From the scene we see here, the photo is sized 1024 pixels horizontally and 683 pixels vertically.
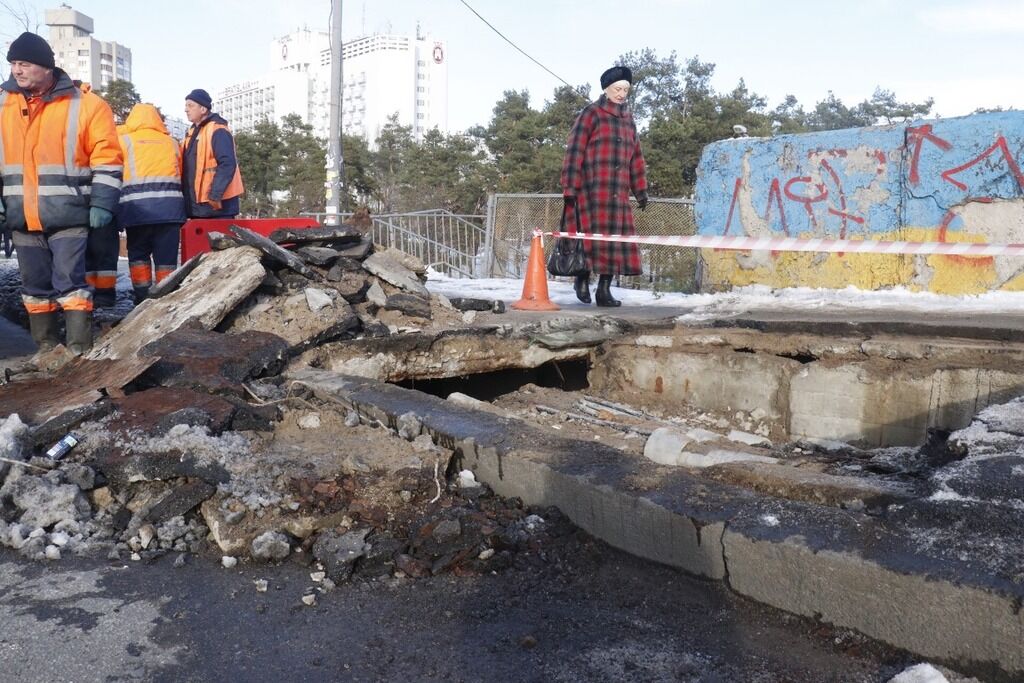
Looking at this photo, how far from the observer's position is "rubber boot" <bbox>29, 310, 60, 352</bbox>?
211 inches

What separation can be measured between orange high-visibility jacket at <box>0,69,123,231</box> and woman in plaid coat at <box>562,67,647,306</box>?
3.58 m

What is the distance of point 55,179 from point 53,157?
13 cm

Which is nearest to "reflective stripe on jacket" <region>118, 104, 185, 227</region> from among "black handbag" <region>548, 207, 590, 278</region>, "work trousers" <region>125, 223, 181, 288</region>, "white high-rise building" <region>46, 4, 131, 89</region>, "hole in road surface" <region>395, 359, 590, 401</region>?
"work trousers" <region>125, 223, 181, 288</region>

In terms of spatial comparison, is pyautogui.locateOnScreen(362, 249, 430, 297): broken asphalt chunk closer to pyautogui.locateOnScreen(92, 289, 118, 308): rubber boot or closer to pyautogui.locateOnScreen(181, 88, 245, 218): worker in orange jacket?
pyautogui.locateOnScreen(181, 88, 245, 218): worker in orange jacket

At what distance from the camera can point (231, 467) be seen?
339cm

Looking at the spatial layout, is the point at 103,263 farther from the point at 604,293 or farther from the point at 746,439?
the point at 746,439

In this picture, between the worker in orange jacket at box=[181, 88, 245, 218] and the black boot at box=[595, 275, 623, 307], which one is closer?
the worker in orange jacket at box=[181, 88, 245, 218]

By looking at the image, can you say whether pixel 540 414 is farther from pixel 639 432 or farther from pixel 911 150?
pixel 911 150

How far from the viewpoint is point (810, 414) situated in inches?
215

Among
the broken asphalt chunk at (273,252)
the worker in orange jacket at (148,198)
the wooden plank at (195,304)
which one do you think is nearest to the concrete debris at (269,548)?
the wooden plank at (195,304)

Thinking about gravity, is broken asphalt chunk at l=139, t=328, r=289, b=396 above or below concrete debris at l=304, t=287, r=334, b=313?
below

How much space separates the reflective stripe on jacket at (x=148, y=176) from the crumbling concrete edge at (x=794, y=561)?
4.40m

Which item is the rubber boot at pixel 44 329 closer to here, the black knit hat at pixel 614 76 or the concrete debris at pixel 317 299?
the concrete debris at pixel 317 299

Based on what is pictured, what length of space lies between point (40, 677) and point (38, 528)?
1027 mm
